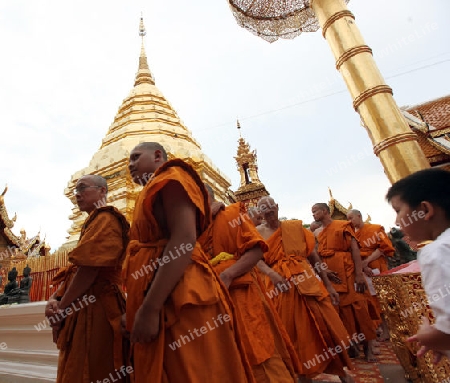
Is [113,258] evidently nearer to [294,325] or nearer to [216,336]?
[216,336]

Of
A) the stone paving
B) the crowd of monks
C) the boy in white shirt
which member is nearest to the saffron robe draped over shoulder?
the stone paving

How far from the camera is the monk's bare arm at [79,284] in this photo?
152 centimetres

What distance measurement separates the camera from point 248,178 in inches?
543

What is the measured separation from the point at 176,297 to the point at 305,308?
67.3 inches

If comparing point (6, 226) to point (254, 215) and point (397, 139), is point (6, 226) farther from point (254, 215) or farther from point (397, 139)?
point (397, 139)

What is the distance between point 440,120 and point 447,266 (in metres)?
9.93

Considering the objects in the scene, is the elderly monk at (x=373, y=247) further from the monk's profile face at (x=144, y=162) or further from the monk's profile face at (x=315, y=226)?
the monk's profile face at (x=144, y=162)

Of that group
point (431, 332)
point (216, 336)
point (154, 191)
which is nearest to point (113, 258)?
point (154, 191)

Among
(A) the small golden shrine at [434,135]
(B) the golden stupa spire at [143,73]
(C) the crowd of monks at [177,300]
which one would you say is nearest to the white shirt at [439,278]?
(C) the crowd of monks at [177,300]

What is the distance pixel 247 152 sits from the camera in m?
14.1

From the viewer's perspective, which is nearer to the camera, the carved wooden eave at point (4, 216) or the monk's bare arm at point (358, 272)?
the monk's bare arm at point (358, 272)

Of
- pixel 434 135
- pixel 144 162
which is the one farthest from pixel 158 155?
pixel 434 135

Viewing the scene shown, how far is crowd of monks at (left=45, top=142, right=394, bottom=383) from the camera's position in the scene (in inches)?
44.5

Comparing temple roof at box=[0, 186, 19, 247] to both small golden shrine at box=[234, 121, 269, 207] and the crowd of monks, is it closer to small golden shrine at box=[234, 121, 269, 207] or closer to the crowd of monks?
small golden shrine at box=[234, 121, 269, 207]
